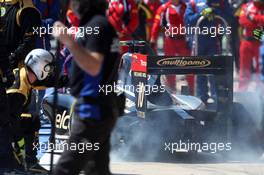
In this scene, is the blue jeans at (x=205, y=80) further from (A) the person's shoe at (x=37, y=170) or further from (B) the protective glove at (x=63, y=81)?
(A) the person's shoe at (x=37, y=170)

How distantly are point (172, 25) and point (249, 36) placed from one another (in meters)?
1.40

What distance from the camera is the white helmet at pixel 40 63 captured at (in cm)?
746

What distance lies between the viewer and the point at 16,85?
24.4ft

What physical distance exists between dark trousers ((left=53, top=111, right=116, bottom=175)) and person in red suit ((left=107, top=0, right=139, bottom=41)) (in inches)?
240

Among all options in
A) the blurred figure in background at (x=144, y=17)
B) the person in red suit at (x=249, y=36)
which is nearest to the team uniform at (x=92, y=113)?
the person in red suit at (x=249, y=36)

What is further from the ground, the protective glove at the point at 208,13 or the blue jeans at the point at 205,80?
the protective glove at the point at 208,13

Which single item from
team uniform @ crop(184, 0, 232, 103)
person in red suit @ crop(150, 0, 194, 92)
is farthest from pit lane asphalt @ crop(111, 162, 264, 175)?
person in red suit @ crop(150, 0, 194, 92)

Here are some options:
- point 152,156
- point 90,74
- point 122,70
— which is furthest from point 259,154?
point 90,74

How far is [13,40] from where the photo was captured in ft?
25.7

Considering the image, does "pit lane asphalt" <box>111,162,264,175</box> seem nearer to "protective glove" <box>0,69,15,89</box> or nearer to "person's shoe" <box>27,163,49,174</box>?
"person's shoe" <box>27,163,49,174</box>

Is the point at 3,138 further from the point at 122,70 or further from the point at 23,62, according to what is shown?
the point at 122,70

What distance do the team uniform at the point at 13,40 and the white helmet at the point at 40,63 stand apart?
195mm

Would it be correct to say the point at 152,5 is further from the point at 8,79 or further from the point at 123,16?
the point at 8,79

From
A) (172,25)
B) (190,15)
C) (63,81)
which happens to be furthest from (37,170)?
(190,15)
